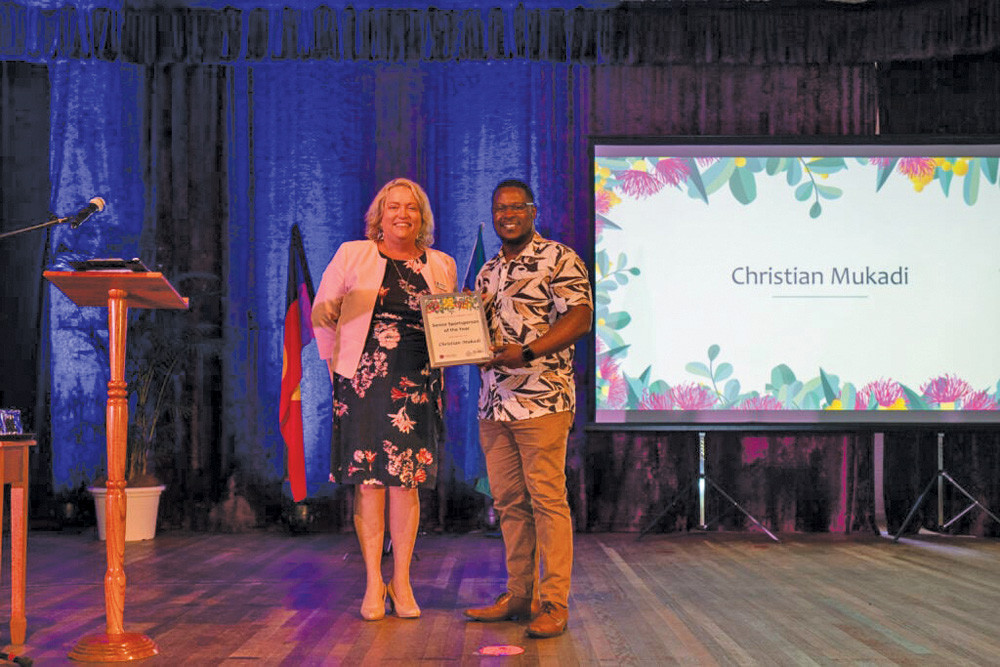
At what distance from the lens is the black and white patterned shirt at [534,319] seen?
3.00 metres

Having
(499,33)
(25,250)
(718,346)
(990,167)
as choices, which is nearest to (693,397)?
(718,346)

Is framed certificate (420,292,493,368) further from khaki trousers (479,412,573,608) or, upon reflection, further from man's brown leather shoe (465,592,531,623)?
man's brown leather shoe (465,592,531,623)

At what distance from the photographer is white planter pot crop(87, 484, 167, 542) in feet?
17.4

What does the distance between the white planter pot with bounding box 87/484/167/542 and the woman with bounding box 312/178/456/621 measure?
99.9 inches

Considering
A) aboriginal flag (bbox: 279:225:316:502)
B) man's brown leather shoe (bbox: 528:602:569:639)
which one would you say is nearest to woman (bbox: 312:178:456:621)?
man's brown leather shoe (bbox: 528:602:569:639)

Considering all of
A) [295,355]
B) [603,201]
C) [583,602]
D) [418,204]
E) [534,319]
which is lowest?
[583,602]

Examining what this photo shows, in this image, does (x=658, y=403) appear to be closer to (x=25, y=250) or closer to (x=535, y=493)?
(x=535, y=493)

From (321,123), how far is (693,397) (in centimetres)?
274

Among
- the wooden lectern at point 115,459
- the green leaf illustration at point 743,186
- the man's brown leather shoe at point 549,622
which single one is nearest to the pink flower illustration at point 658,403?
the green leaf illustration at point 743,186

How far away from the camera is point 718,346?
5457mm

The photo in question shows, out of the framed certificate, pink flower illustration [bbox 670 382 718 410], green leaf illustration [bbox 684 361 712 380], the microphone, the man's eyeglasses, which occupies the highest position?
the man's eyeglasses

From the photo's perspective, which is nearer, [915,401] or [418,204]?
[418,204]

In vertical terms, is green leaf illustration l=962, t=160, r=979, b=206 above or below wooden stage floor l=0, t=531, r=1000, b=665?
above

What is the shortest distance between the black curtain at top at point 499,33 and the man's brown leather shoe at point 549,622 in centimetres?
379
